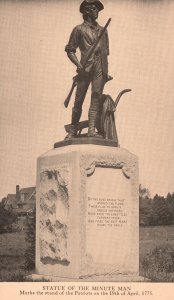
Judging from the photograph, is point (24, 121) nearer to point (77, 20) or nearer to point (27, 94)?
point (27, 94)

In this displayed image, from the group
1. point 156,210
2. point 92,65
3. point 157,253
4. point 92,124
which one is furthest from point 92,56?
point 156,210

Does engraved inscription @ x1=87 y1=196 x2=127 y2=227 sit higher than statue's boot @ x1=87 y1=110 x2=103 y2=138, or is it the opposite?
statue's boot @ x1=87 y1=110 x2=103 y2=138

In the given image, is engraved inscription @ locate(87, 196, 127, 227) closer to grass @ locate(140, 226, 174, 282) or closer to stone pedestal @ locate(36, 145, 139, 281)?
stone pedestal @ locate(36, 145, 139, 281)

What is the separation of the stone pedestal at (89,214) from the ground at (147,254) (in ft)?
2.69

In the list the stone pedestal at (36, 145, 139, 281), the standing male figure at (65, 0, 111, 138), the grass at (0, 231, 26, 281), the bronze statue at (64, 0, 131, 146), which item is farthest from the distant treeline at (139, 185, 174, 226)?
the standing male figure at (65, 0, 111, 138)

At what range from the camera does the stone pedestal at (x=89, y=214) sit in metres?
8.65

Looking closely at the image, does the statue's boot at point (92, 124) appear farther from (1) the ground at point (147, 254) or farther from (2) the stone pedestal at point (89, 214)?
(1) the ground at point (147, 254)

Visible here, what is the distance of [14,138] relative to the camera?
465 inches

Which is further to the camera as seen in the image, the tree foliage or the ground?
the tree foliage

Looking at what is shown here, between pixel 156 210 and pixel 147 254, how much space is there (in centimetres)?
134

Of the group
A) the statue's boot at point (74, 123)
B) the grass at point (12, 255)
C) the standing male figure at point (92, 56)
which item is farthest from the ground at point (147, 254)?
the standing male figure at point (92, 56)

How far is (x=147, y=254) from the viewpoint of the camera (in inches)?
473

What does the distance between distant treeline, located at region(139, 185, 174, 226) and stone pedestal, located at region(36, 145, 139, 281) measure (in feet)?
12.2

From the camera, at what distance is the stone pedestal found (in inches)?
340
